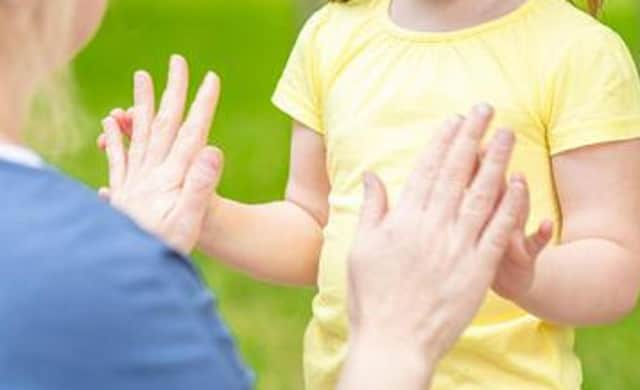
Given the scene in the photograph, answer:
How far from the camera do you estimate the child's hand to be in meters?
2.62

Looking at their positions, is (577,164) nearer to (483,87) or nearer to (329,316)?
(483,87)

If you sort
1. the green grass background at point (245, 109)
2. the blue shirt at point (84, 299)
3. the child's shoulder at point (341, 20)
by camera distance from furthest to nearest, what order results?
the green grass background at point (245, 109) < the child's shoulder at point (341, 20) < the blue shirt at point (84, 299)

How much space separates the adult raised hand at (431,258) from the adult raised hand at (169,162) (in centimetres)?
39

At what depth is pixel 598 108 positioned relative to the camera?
2.91 m

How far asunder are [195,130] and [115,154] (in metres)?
0.18

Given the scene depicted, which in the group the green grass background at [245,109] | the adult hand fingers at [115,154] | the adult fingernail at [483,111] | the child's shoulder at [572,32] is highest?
the adult fingernail at [483,111]

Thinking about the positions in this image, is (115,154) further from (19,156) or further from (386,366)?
(19,156)

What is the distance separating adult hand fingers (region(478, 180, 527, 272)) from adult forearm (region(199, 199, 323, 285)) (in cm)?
74

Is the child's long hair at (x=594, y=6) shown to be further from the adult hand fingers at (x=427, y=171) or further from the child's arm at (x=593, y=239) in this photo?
the adult hand fingers at (x=427, y=171)

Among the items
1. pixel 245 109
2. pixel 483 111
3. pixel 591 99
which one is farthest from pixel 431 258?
pixel 245 109

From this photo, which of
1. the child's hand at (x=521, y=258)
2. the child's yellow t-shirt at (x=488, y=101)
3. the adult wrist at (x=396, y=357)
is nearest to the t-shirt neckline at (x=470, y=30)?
the child's yellow t-shirt at (x=488, y=101)

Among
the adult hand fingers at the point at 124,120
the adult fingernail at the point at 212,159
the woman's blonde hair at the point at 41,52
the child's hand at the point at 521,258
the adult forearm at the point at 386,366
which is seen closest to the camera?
the woman's blonde hair at the point at 41,52

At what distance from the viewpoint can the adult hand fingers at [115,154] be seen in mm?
2980

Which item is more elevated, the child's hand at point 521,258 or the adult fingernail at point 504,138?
the adult fingernail at point 504,138
